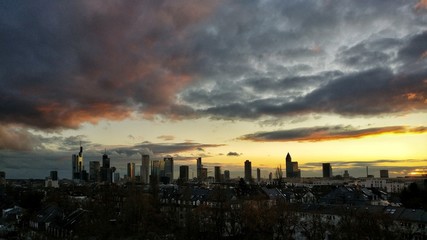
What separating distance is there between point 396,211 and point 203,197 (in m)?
44.0

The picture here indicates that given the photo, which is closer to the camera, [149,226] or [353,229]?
[353,229]

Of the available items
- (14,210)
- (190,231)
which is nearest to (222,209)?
(190,231)

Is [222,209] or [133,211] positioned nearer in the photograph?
[222,209]

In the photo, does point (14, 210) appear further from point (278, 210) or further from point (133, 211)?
point (278, 210)

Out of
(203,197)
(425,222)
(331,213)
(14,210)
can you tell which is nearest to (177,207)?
(203,197)

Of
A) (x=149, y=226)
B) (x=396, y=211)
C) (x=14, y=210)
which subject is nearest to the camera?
(x=396, y=211)

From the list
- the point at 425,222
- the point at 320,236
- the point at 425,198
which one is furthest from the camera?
the point at 425,198

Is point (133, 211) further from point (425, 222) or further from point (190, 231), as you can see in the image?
point (425, 222)

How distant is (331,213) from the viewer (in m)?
71.9

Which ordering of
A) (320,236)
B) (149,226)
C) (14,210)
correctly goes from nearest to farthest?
1. (320,236)
2. (149,226)
3. (14,210)

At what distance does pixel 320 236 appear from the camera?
55875mm

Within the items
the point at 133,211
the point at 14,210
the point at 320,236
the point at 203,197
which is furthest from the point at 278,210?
the point at 14,210

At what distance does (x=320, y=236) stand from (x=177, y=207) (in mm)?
45700

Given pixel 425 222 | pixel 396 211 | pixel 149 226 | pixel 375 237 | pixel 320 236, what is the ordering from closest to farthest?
pixel 375 237 → pixel 320 236 → pixel 425 222 → pixel 396 211 → pixel 149 226
